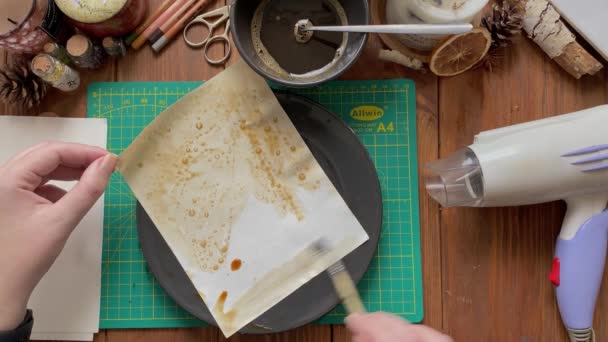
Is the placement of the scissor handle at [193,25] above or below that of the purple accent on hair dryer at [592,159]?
above

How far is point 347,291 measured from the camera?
62 centimetres

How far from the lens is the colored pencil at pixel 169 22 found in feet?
2.16

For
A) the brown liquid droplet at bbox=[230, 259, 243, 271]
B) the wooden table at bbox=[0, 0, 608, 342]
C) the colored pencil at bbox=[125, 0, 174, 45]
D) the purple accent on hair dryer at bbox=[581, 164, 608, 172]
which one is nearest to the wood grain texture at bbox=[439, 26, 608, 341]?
the wooden table at bbox=[0, 0, 608, 342]

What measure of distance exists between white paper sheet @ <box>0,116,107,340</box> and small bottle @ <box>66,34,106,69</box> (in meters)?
0.08

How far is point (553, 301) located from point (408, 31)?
40cm

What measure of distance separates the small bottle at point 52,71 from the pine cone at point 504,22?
528mm

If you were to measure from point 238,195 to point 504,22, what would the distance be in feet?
1.29

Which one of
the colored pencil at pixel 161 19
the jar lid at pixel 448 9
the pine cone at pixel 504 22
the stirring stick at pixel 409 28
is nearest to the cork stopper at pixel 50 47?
the colored pencil at pixel 161 19

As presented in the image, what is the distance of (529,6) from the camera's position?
2.10 ft

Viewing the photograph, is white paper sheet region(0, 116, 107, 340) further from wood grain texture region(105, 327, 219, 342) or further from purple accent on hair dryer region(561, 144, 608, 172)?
purple accent on hair dryer region(561, 144, 608, 172)

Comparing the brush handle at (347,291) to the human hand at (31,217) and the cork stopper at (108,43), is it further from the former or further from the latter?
the cork stopper at (108,43)

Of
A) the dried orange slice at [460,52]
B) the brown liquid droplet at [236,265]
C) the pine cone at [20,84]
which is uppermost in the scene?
the dried orange slice at [460,52]

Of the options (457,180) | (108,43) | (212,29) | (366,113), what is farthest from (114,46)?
(457,180)

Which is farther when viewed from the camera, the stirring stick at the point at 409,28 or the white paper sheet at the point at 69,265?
the white paper sheet at the point at 69,265
